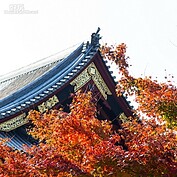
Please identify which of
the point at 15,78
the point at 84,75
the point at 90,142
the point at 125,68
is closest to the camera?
the point at 90,142

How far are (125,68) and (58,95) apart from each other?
435cm

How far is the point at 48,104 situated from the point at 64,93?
0.62m

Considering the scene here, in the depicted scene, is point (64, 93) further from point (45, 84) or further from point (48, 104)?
point (45, 84)

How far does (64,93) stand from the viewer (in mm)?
11008

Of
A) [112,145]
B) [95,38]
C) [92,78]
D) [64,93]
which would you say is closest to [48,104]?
[64,93]

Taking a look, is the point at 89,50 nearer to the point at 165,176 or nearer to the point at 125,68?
the point at 125,68

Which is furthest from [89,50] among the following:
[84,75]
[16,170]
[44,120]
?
[16,170]

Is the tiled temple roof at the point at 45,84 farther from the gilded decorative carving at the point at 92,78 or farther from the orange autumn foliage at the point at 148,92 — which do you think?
the orange autumn foliage at the point at 148,92

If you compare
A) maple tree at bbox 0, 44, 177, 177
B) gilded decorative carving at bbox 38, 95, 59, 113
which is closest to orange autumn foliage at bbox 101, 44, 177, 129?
maple tree at bbox 0, 44, 177, 177

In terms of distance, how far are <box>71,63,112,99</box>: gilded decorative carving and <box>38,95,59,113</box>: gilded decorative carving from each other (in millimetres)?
768

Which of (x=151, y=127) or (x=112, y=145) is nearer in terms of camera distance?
(x=112, y=145)

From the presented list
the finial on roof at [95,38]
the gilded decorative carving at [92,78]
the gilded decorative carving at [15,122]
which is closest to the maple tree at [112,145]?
the gilded decorative carving at [15,122]

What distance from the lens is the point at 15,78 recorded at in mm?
15477

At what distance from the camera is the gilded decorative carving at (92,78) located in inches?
448
